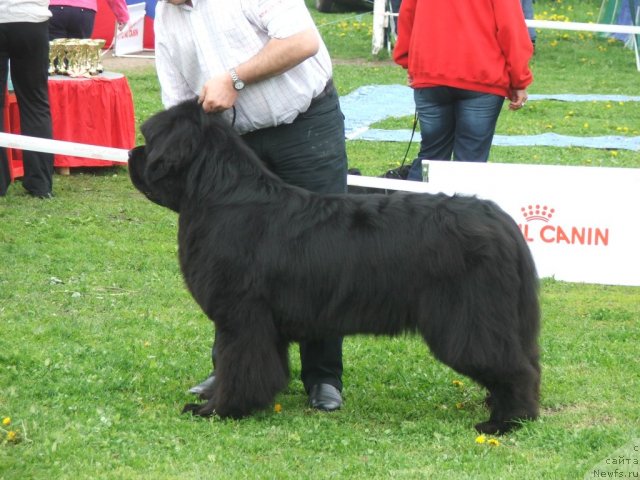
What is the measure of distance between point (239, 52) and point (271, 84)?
0.20 m

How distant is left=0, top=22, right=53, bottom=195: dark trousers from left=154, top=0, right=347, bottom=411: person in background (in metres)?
3.99

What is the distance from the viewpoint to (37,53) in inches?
328

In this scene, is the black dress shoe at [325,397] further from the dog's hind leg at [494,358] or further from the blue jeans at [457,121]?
the blue jeans at [457,121]

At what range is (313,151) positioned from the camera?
4.73 m

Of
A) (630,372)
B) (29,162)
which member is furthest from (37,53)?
(630,372)

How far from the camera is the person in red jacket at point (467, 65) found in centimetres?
685

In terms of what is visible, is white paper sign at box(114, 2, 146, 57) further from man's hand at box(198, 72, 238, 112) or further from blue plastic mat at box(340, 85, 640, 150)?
man's hand at box(198, 72, 238, 112)

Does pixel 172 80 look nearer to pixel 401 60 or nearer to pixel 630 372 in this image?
pixel 630 372

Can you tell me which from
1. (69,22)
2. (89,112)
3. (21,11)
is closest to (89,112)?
(89,112)

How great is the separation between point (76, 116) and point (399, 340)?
5.01 meters

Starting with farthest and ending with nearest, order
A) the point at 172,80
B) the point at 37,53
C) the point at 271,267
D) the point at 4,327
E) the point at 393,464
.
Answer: the point at 37,53 < the point at 4,327 < the point at 172,80 < the point at 271,267 < the point at 393,464

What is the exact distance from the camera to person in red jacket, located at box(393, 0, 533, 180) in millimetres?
6848

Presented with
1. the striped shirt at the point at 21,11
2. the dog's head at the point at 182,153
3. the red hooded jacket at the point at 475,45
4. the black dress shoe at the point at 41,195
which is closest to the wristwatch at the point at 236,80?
the dog's head at the point at 182,153

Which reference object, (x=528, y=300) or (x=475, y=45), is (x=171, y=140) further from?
(x=475, y=45)
